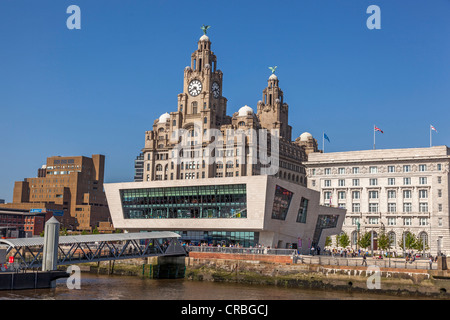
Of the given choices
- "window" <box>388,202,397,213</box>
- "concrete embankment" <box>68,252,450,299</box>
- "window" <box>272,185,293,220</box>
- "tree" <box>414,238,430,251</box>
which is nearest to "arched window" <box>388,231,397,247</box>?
"window" <box>388,202,397,213</box>

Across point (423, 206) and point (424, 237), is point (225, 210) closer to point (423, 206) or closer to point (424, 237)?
point (424, 237)

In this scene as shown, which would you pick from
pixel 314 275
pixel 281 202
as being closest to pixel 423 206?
pixel 281 202

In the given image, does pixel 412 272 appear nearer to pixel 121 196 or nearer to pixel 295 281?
pixel 295 281

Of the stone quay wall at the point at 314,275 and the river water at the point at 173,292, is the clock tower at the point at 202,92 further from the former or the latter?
the river water at the point at 173,292

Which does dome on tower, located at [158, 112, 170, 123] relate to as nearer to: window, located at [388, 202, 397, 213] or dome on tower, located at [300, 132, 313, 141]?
dome on tower, located at [300, 132, 313, 141]

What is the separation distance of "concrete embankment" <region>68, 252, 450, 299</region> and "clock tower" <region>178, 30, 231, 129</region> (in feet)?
250

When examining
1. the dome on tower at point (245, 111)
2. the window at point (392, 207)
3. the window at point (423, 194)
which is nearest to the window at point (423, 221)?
the window at point (423, 194)

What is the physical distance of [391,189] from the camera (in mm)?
139125

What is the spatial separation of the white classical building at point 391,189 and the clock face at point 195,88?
39911 mm

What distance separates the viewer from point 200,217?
93.1m

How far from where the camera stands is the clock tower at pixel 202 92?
6314 inches

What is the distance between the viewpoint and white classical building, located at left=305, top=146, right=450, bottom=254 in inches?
5217

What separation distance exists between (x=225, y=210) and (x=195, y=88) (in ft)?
262
